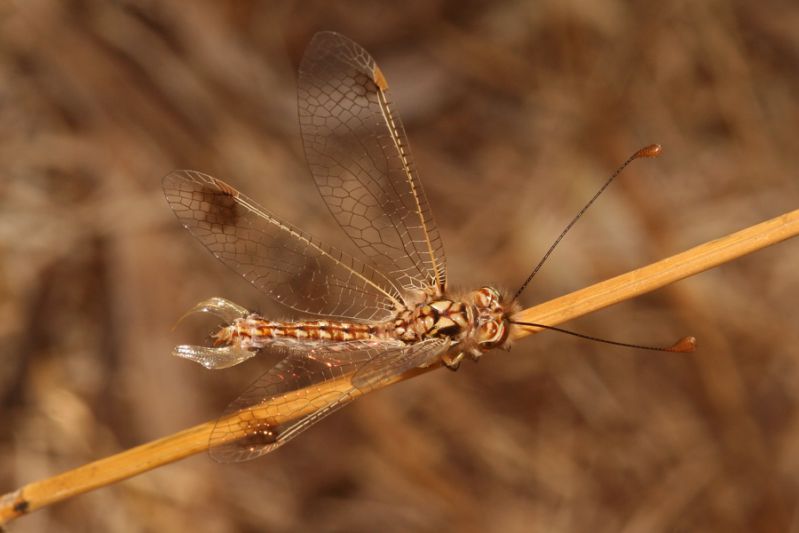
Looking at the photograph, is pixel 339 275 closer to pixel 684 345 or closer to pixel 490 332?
pixel 490 332

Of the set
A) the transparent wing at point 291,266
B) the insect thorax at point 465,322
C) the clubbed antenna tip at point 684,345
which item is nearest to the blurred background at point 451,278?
the transparent wing at point 291,266

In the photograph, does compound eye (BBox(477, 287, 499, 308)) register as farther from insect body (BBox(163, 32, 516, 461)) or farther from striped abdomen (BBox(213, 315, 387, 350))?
striped abdomen (BBox(213, 315, 387, 350))

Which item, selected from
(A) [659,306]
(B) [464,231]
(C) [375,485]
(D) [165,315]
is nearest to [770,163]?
(A) [659,306]

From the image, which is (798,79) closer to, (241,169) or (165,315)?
(241,169)

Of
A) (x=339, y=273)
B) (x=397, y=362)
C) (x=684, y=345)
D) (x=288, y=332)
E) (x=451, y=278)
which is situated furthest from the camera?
(x=451, y=278)

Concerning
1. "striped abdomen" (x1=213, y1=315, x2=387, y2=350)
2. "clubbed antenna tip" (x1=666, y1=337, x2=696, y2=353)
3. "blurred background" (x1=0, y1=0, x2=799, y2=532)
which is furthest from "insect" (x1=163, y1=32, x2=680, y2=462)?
"blurred background" (x1=0, y1=0, x2=799, y2=532)

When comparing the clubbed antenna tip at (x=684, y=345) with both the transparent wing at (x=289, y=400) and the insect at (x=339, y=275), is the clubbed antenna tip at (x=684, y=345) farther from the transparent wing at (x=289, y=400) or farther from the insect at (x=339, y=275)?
the transparent wing at (x=289, y=400)

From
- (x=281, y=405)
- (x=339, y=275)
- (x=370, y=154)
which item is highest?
(x=370, y=154)

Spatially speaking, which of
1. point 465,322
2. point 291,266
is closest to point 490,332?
point 465,322
